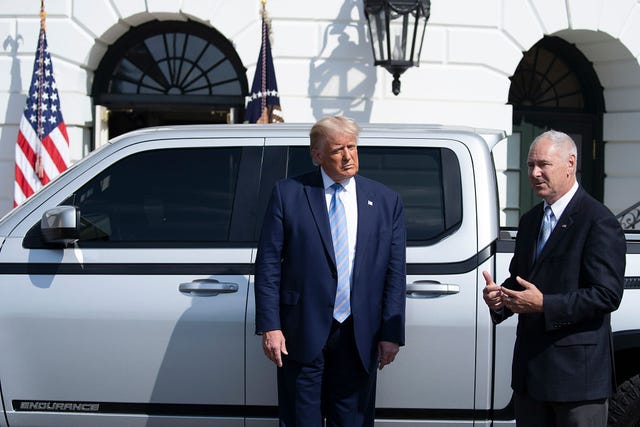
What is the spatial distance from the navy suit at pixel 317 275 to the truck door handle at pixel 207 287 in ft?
1.45

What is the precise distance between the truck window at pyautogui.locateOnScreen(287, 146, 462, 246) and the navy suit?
0.43m

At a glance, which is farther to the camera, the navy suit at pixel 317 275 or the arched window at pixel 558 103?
the arched window at pixel 558 103

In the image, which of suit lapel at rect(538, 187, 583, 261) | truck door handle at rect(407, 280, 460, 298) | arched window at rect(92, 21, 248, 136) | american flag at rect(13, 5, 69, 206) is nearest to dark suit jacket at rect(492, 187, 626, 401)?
suit lapel at rect(538, 187, 583, 261)

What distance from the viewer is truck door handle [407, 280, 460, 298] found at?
3520mm

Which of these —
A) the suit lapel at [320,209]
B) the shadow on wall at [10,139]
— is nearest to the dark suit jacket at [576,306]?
the suit lapel at [320,209]

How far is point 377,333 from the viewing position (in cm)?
323

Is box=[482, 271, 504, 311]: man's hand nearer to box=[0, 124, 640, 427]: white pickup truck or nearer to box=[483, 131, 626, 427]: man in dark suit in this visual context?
box=[483, 131, 626, 427]: man in dark suit

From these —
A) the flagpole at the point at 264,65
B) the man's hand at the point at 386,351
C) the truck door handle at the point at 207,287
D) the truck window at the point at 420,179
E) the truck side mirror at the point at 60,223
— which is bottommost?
the man's hand at the point at 386,351

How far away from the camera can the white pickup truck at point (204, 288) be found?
139 inches

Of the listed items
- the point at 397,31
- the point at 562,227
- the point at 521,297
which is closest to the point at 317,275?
the point at 521,297

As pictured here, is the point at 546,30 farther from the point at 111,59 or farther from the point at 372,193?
the point at 372,193

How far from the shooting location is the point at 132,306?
3.60 meters

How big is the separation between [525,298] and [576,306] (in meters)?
0.17

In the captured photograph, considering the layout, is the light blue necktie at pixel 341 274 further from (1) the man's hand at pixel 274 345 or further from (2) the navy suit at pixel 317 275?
(1) the man's hand at pixel 274 345
